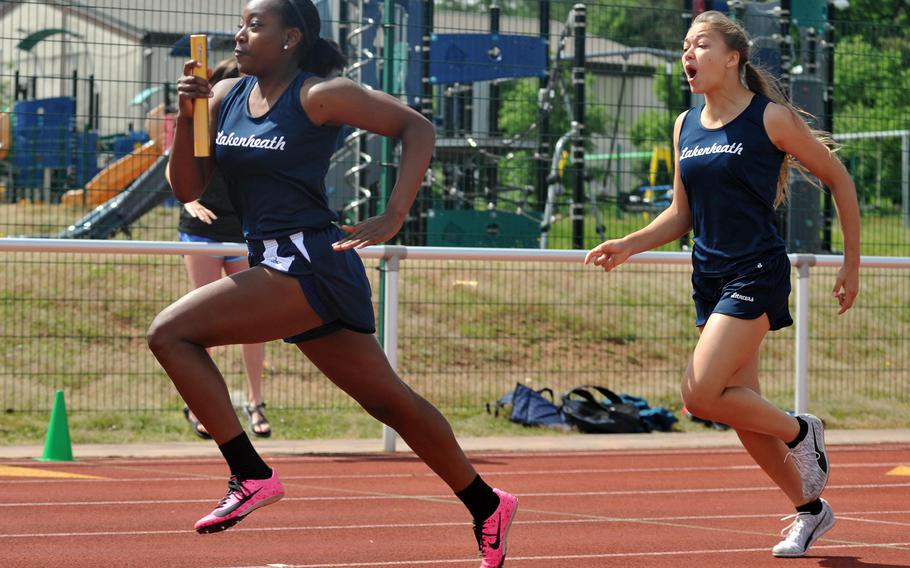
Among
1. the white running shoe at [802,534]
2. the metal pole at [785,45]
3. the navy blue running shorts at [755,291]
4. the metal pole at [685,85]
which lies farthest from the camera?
the metal pole at [685,85]

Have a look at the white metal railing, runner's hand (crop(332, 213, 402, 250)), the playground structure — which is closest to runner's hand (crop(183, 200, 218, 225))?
the white metal railing

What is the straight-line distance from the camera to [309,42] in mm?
4945

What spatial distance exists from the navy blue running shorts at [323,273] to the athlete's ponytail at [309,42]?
61cm

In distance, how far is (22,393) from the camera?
414 inches

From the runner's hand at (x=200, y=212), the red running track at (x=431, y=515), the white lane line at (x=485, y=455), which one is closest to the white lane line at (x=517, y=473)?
the red running track at (x=431, y=515)

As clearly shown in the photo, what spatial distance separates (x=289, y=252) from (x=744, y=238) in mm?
1860

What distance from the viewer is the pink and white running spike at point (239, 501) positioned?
180 inches

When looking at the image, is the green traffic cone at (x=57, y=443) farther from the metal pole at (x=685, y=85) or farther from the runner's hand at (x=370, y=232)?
the metal pole at (x=685, y=85)

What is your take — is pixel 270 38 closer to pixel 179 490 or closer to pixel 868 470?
pixel 179 490

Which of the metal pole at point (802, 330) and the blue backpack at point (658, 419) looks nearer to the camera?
the metal pole at point (802, 330)

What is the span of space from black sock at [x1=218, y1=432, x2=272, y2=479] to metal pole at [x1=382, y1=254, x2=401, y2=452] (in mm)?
4362

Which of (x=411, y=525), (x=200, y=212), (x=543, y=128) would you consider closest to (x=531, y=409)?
(x=200, y=212)

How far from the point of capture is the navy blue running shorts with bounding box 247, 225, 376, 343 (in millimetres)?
4723

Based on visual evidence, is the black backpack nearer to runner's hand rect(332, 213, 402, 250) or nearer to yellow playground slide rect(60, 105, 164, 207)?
yellow playground slide rect(60, 105, 164, 207)
